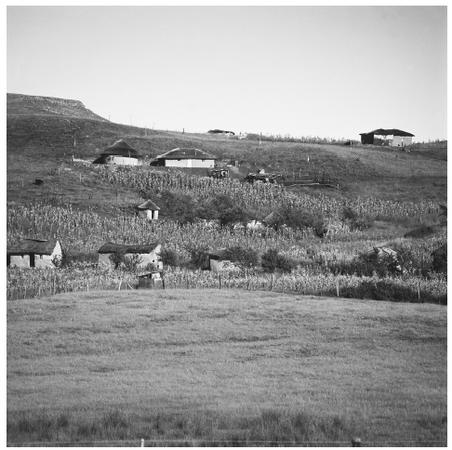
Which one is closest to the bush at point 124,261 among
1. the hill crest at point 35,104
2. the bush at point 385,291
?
the hill crest at point 35,104

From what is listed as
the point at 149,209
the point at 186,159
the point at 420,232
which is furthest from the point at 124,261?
the point at 186,159

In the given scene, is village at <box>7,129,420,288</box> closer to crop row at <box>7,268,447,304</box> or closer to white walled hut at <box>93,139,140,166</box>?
crop row at <box>7,268,447,304</box>

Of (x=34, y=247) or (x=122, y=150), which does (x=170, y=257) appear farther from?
(x=122, y=150)

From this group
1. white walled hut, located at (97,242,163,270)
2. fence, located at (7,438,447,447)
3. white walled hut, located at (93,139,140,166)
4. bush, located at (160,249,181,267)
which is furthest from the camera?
white walled hut, located at (93,139,140,166)

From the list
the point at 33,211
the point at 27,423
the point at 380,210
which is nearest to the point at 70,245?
the point at 33,211

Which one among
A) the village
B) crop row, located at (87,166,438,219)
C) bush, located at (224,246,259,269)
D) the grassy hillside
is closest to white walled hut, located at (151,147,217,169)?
the grassy hillside

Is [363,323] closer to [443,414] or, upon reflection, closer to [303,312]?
[303,312]

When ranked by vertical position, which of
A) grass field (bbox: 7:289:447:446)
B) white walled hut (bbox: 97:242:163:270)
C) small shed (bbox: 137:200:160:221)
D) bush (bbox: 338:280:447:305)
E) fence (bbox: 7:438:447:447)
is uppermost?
small shed (bbox: 137:200:160:221)
